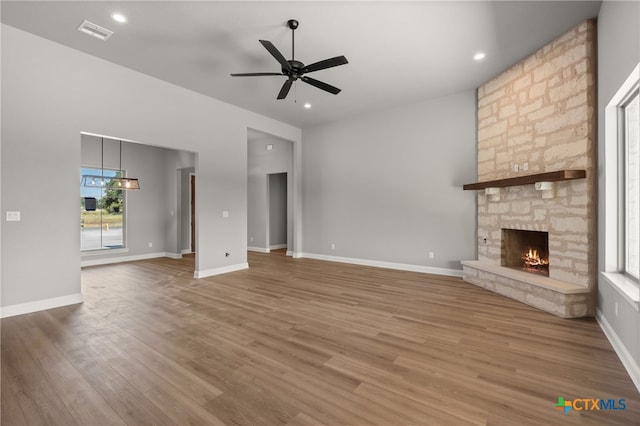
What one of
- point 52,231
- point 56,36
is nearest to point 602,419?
point 52,231

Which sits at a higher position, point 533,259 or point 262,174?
point 262,174

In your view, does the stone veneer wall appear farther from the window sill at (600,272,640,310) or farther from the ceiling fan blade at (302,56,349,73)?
the ceiling fan blade at (302,56,349,73)

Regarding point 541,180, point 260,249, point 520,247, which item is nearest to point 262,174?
point 260,249

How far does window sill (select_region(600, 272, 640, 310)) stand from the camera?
6.72 ft

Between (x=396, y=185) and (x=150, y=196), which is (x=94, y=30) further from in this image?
(x=396, y=185)

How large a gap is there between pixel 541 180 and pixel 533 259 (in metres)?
1.51

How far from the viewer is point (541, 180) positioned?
3484 mm

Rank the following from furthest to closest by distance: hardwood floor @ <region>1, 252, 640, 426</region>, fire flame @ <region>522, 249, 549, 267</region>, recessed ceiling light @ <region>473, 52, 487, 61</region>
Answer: fire flame @ <region>522, 249, 549, 267</region>, recessed ceiling light @ <region>473, 52, 487, 61</region>, hardwood floor @ <region>1, 252, 640, 426</region>

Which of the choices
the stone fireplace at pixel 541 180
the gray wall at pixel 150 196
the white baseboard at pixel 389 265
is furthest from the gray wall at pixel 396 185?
the gray wall at pixel 150 196

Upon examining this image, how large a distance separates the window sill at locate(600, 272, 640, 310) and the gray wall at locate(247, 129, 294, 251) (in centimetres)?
651

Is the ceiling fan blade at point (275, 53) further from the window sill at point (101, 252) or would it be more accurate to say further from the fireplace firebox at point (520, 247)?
the window sill at point (101, 252)

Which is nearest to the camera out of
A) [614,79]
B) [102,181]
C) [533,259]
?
[614,79]

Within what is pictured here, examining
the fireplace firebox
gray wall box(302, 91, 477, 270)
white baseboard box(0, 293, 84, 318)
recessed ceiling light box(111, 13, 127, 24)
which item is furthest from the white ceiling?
white baseboard box(0, 293, 84, 318)

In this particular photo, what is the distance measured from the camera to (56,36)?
11.4 ft
